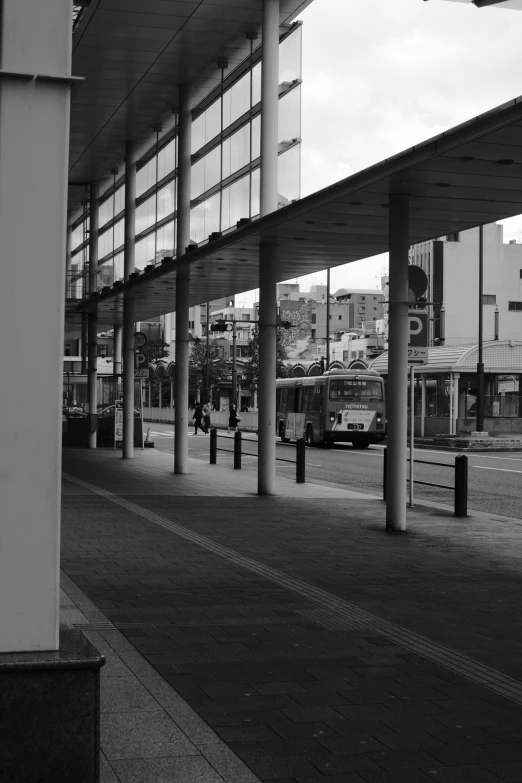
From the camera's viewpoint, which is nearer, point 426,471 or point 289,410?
point 426,471

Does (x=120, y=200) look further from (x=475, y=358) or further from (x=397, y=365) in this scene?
(x=397, y=365)

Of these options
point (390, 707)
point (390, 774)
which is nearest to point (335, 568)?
point (390, 707)

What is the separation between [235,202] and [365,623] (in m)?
13.8

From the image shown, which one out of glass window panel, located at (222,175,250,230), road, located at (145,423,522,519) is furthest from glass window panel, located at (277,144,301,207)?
road, located at (145,423,522,519)

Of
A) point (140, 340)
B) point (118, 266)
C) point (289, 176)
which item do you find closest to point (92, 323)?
point (140, 340)

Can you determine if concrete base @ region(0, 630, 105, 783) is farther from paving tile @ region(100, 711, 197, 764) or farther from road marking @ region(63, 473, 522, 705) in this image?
road marking @ region(63, 473, 522, 705)

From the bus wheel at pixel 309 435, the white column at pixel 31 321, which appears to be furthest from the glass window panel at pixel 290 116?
the bus wheel at pixel 309 435

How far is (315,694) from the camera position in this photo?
553 cm

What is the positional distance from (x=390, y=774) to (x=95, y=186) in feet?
101

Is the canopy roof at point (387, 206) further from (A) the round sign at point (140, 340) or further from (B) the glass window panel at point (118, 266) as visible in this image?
(A) the round sign at point (140, 340)

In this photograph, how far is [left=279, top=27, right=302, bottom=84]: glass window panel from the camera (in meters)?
18.3

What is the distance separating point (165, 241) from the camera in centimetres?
2505

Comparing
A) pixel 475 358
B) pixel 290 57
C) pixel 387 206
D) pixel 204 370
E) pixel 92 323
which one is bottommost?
pixel 475 358

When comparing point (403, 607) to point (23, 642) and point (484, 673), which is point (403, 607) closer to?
point (484, 673)
